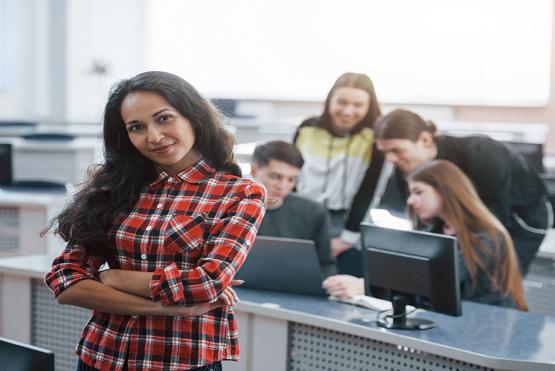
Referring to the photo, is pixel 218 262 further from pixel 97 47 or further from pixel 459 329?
pixel 97 47

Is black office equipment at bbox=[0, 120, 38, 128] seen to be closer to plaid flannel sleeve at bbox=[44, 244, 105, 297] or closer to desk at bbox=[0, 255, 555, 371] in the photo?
desk at bbox=[0, 255, 555, 371]

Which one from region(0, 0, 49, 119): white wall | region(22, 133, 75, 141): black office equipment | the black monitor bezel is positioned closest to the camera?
the black monitor bezel

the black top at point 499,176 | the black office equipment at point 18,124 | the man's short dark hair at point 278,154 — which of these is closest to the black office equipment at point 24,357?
the man's short dark hair at point 278,154

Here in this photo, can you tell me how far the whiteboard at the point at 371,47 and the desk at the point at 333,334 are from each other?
5857 millimetres

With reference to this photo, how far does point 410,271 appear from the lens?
8.25ft

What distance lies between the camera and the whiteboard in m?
9.43

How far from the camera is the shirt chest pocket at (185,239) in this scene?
1.60 meters

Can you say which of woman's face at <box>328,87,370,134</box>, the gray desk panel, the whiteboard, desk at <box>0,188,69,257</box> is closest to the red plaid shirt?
the gray desk panel

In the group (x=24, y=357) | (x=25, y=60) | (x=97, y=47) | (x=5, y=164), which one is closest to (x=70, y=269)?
(x=24, y=357)

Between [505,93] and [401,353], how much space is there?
765cm

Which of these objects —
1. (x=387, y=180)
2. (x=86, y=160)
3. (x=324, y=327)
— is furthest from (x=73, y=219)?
(x=86, y=160)

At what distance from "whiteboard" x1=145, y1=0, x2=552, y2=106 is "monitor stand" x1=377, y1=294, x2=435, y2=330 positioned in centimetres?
615

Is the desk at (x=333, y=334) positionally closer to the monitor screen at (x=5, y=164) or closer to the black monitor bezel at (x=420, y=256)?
the black monitor bezel at (x=420, y=256)

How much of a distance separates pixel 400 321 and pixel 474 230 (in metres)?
0.72
